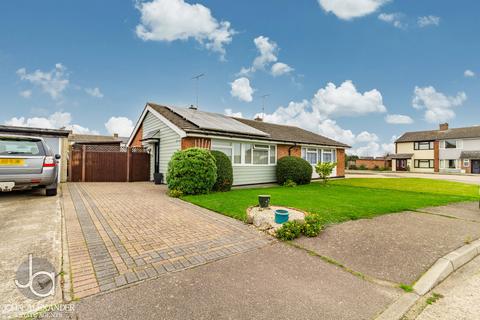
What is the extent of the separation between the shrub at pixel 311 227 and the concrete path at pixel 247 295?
1.21 m

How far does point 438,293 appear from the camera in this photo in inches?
107

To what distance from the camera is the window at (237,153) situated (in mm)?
12391

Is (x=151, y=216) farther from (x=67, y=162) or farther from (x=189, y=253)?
(x=67, y=162)

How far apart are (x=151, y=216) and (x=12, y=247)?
2.54 metres

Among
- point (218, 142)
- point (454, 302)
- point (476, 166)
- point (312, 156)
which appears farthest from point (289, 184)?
point (476, 166)

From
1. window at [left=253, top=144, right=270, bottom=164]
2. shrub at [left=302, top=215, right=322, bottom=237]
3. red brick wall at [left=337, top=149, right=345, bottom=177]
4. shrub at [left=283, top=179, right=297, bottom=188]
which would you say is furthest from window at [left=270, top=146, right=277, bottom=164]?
shrub at [left=302, top=215, right=322, bottom=237]

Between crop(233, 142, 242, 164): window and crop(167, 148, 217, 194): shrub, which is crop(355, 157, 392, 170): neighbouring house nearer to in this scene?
crop(233, 142, 242, 164): window

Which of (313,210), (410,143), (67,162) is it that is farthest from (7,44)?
(410,143)

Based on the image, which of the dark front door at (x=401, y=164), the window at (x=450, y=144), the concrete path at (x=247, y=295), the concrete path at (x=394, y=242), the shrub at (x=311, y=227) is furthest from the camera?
the dark front door at (x=401, y=164)

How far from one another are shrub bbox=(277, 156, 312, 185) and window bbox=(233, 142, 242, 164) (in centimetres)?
281

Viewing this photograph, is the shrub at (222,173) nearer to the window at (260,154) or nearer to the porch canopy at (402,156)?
the window at (260,154)

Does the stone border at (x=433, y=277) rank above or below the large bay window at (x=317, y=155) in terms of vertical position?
below

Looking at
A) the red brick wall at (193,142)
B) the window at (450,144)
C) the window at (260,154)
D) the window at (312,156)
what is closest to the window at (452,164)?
the window at (450,144)

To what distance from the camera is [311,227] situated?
177 inches
